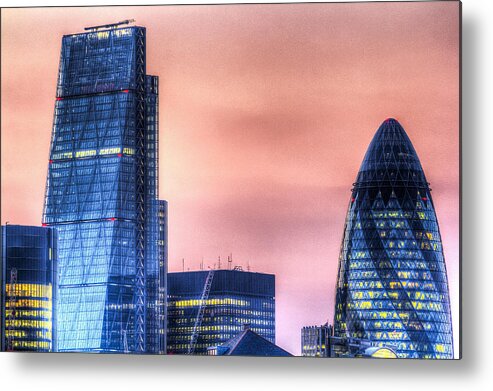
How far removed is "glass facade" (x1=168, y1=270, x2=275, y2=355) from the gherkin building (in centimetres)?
58

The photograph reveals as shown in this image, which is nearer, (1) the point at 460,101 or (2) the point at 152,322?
(1) the point at 460,101

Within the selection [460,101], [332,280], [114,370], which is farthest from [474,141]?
[114,370]

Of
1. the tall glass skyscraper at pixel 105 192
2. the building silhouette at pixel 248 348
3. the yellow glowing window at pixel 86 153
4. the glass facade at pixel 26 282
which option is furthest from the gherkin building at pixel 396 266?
the glass facade at pixel 26 282

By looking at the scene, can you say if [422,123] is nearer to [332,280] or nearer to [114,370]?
[332,280]

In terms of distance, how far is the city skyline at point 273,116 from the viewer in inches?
372

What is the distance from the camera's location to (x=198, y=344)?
32.0 feet

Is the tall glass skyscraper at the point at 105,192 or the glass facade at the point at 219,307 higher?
the tall glass skyscraper at the point at 105,192

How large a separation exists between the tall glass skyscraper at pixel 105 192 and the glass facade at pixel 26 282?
92 millimetres

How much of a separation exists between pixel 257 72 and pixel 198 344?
2230 mm

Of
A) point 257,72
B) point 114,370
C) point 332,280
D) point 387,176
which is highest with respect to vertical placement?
point 257,72

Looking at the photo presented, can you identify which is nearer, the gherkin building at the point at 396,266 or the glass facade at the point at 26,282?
the gherkin building at the point at 396,266

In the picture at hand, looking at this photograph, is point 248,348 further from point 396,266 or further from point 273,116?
point 273,116

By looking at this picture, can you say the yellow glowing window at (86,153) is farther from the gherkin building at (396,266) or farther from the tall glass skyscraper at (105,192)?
the gherkin building at (396,266)

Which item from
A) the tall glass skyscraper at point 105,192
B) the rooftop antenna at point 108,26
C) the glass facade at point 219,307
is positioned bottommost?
the glass facade at point 219,307
